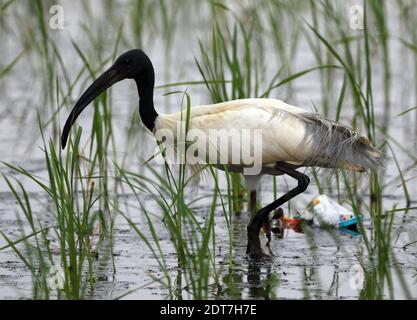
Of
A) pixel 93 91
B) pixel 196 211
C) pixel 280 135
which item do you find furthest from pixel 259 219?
pixel 93 91

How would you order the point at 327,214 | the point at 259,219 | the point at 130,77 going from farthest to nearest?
the point at 327,214
the point at 130,77
the point at 259,219

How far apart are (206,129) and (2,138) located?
3.04m

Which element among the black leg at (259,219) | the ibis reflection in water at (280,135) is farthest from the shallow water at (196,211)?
the ibis reflection in water at (280,135)

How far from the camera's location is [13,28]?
1154cm

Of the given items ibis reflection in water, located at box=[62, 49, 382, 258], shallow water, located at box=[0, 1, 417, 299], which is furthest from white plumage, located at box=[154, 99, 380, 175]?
shallow water, located at box=[0, 1, 417, 299]

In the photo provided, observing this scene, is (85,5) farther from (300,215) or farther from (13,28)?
(300,215)

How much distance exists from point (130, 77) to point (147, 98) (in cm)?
16

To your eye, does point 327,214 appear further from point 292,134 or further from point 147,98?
point 147,98

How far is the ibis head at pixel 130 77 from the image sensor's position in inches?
240

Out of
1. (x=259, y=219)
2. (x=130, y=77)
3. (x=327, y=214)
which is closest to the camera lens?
(x=259, y=219)

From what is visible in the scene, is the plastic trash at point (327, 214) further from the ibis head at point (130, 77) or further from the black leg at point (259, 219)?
the ibis head at point (130, 77)

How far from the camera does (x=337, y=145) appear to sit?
6.03m
